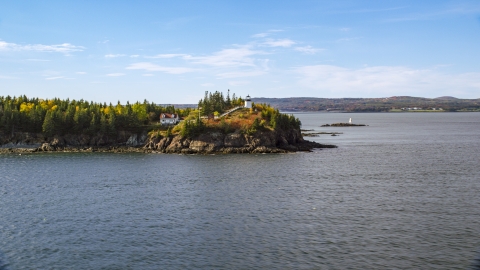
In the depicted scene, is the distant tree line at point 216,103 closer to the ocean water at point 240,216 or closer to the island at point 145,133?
the island at point 145,133

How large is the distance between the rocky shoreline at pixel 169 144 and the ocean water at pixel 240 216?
25.7 m

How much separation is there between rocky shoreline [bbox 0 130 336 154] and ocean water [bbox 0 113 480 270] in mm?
25738

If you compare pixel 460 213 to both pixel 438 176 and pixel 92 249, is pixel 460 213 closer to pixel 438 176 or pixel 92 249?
pixel 438 176

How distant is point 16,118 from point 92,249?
336 feet

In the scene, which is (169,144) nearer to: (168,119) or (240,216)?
(168,119)

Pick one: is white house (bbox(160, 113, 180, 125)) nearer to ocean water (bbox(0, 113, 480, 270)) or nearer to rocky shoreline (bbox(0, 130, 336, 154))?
rocky shoreline (bbox(0, 130, 336, 154))

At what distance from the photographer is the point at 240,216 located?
48781 mm

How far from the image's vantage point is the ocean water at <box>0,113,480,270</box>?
118ft

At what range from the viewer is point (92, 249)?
38.0 m

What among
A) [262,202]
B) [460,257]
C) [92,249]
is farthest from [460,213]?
[92,249]

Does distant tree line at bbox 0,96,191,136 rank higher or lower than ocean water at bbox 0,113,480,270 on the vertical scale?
higher

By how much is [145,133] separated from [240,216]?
83645mm

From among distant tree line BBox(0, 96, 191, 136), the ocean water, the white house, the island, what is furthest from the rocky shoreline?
the ocean water

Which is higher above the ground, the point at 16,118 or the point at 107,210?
the point at 16,118
